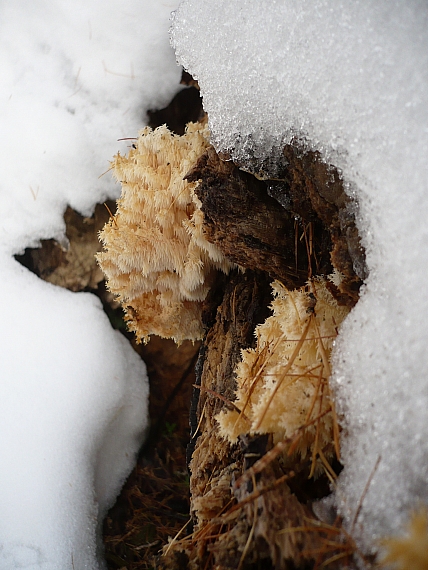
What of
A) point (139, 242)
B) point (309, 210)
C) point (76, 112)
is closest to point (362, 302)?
point (309, 210)

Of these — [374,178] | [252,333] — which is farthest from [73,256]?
[374,178]

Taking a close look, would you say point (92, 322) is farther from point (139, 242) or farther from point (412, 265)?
point (412, 265)

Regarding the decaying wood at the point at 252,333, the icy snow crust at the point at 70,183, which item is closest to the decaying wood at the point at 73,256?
the icy snow crust at the point at 70,183

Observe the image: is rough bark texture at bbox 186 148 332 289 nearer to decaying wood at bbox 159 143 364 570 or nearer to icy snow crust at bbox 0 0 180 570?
decaying wood at bbox 159 143 364 570

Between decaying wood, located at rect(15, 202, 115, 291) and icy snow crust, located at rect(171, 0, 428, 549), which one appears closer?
icy snow crust, located at rect(171, 0, 428, 549)

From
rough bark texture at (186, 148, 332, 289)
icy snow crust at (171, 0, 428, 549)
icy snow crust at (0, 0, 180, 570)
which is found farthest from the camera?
icy snow crust at (0, 0, 180, 570)

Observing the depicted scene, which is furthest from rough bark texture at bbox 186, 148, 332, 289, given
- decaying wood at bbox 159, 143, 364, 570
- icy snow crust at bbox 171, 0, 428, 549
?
icy snow crust at bbox 171, 0, 428, 549
